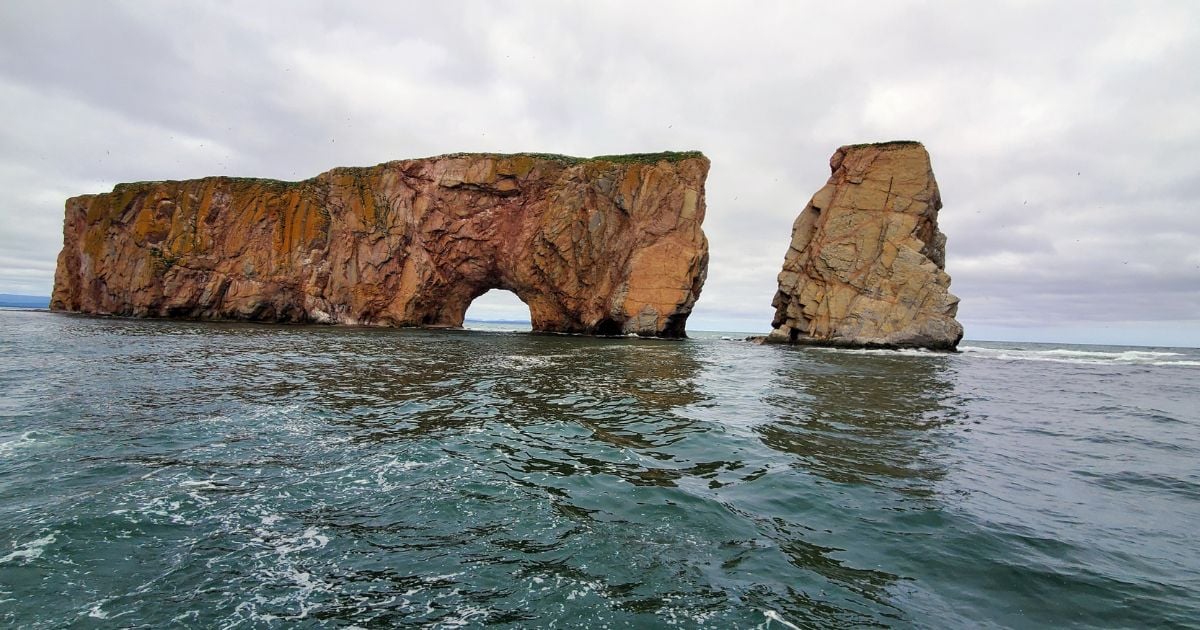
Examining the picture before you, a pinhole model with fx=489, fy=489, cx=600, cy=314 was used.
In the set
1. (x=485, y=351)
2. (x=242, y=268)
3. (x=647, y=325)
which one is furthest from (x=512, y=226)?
(x=242, y=268)

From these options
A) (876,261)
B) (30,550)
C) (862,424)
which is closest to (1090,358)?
(876,261)

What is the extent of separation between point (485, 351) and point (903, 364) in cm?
2187

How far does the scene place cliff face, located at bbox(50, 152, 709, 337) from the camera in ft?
149

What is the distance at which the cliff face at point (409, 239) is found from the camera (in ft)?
149

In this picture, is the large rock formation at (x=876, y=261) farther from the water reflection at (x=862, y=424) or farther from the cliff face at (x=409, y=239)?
the water reflection at (x=862, y=424)

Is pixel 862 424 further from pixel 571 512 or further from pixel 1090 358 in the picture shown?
pixel 1090 358

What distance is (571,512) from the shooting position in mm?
5770

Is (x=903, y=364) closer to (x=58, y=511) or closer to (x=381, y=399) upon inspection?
(x=381, y=399)

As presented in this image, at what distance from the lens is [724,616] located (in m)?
3.80

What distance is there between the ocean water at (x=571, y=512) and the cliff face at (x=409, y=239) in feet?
112

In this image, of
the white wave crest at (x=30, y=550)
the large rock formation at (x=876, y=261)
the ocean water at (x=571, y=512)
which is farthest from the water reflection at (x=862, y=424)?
the large rock formation at (x=876, y=261)

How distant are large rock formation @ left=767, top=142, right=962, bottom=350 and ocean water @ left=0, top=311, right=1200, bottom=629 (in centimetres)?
2648

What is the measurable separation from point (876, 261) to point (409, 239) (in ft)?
140

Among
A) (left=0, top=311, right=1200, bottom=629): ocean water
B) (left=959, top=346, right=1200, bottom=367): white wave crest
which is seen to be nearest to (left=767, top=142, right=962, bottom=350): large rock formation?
(left=959, top=346, right=1200, bottom=367): white wave crest
